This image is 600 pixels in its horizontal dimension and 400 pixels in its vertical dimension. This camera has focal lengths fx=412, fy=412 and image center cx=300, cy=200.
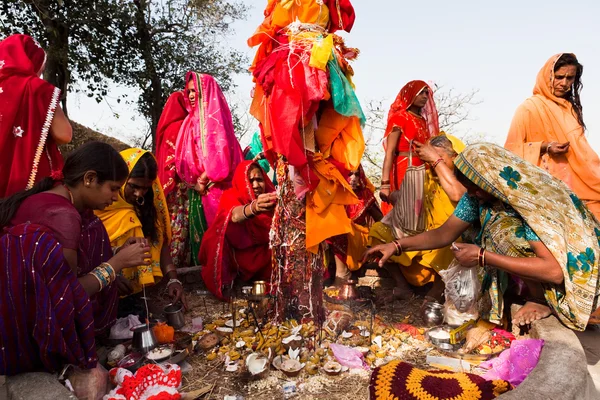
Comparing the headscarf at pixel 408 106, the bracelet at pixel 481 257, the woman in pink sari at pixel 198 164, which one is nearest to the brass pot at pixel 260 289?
the woman in pink sari at pixel 198 164

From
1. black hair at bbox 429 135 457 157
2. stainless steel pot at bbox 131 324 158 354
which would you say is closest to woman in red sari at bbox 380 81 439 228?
black hair at bbox 429 135 457 157

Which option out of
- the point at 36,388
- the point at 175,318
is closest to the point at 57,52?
the point at 175,318

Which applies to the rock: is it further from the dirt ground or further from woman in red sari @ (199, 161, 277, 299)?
woman in red sari @ (199, 161, 277, 299)

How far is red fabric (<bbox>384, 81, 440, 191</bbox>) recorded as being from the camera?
499 cm

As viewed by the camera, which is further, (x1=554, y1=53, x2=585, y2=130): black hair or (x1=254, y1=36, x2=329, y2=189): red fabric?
(x1=554, y1=53, x2=585, y2=130): black hair

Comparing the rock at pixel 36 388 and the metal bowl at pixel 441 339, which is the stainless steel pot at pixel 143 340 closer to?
the rock at pixel 36 388

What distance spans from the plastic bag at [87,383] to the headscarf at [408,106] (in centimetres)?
401

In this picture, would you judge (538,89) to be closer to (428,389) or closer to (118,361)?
(428,389)

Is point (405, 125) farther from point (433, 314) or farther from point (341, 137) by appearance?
point (433, 314)

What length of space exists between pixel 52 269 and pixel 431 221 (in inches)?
134

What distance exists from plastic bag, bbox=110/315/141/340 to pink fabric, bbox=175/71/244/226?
1908 mm

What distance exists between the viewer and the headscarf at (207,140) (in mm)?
5051

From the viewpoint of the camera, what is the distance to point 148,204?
3.79m

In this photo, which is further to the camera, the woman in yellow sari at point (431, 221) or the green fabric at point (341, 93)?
the woman in yellow sari at point (431, 221)
